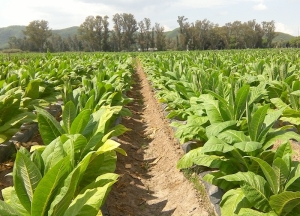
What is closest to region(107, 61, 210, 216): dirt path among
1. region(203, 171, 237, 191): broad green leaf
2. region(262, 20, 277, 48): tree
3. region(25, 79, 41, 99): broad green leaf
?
region(203, 171, 237, 191): broad green leaf

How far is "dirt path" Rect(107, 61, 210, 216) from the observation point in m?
2.98

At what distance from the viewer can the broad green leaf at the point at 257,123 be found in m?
2.59

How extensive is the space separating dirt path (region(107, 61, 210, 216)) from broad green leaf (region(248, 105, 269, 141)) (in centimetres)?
77

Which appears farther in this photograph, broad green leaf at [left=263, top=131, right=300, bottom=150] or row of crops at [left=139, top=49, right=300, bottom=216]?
broad green leaf at [left=263, top=131, right=300, bottom=150]

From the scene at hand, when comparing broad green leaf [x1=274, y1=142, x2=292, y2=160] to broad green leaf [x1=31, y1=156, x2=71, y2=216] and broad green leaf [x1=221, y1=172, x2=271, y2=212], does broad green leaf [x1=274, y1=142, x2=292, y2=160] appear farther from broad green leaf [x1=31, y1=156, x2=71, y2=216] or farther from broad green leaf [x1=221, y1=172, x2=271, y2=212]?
broad green leaf [x1=31, y1=156, x2=71, y2=216]

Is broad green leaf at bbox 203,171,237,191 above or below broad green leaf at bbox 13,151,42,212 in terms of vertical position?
below

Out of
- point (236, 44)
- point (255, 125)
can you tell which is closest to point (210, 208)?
point (255, 125)

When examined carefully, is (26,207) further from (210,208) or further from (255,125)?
(255,125)

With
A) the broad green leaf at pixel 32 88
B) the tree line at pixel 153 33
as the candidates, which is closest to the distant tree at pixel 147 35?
the tree line at pixel 153 33

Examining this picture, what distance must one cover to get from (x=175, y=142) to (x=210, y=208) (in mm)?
1886

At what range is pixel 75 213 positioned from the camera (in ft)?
5.72

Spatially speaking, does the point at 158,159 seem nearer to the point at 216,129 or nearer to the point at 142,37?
the point at 216,129

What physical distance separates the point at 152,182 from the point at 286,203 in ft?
6.28

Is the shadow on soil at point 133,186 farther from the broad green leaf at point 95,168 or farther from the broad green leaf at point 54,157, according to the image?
the broad green leaf at point 54,157
